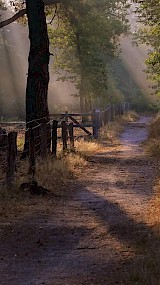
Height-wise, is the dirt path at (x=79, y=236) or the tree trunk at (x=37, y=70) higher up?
the tree trunk at (x=37, y=70)

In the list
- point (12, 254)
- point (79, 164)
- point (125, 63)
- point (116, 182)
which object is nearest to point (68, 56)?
point (79, 164)

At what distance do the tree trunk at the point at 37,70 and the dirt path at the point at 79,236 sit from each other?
4.02 metres

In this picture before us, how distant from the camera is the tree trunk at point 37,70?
16.6 meters

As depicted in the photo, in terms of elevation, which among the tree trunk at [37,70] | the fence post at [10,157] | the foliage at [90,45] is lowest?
the fence post at [10,157]

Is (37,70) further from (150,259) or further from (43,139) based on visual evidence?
(150,259)

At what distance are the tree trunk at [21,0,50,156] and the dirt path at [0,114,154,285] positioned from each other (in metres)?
4.02

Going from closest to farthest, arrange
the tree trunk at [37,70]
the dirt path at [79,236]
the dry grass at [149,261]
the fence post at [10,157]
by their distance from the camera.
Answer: the dry grass at [149,261] → the dirt path at [79,236] → the fence post at [10,157] → the tree trunk at [37,70]

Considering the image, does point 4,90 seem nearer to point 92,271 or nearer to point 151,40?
point 151,40

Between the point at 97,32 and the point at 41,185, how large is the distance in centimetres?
2301

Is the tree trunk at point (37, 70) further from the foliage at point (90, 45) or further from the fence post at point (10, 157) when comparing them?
the foliage at point (90, 45)

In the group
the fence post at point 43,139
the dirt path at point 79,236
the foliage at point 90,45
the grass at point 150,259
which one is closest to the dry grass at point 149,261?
the grass at point 150,259

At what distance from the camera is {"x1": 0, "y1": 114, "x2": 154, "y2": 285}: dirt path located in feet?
21.1

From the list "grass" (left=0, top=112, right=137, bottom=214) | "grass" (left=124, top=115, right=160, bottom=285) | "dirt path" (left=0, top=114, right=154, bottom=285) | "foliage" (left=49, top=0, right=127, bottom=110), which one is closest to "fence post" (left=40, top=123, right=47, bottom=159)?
"grass" (left=0, top=112, right=137, bottom=214)

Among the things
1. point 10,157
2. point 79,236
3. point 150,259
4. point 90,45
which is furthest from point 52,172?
point 90,45
